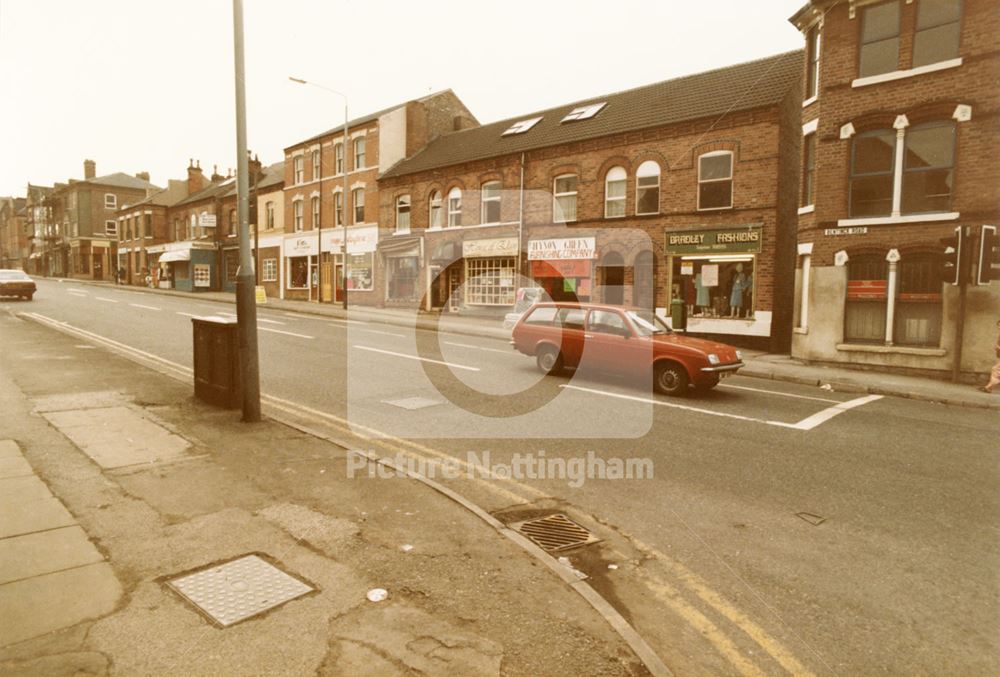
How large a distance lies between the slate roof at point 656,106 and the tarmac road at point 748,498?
11.7 m

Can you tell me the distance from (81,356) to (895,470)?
603 inches

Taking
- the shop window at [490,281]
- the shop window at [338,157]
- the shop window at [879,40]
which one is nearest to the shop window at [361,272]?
the shop window at [338,157]

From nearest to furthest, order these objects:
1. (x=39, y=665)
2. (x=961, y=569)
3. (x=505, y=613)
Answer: (x=39, y=665), (x=505, y=613), (x=961, y=569)

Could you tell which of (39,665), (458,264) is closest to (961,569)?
(39,665)

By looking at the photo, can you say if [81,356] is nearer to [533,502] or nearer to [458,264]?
[533,502]

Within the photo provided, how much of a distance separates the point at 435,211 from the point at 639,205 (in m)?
12.1

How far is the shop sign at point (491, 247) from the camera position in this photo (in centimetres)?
2673

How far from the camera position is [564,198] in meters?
25.0

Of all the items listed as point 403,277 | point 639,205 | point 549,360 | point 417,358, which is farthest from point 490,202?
point 549,360

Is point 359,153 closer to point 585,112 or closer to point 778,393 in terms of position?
point 585,112

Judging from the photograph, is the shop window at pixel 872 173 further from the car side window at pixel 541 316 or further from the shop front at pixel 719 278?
the car side window at pixel 541 316

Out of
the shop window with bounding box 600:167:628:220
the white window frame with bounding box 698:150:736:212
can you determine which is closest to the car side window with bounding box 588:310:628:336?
the white window frame with bounding box 698:150:736:212

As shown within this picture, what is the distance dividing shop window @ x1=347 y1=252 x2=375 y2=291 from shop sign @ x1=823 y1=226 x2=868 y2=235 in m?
23.8

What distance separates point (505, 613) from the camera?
12.5ft
